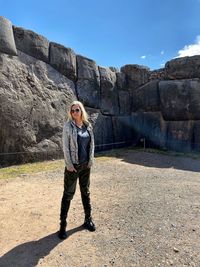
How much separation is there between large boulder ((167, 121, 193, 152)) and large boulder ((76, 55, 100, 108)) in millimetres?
3263

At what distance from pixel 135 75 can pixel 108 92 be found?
173cm

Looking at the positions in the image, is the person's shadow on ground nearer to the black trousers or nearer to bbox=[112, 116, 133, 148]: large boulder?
the black trousers

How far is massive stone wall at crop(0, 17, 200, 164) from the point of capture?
27.9 ft

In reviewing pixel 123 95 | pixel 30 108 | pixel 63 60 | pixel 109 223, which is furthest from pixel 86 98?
pixel 109 223

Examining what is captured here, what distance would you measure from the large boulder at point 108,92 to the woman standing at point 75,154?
26.9ft

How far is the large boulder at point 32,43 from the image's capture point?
356 inches

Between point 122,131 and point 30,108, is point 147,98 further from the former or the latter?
point 30,108

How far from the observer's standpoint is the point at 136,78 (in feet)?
42.6

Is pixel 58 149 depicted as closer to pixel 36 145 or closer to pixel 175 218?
pixel 36 145

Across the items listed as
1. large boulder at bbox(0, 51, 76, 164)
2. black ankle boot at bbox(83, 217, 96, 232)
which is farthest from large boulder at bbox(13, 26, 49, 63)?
black ankle boot at bbox(83, 217, 96, 232)

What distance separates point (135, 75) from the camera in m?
13.0

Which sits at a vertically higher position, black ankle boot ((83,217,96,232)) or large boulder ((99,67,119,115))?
large boulder ((99,67,119,115))

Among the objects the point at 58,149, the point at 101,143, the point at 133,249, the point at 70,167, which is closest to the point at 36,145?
the point at 58,149

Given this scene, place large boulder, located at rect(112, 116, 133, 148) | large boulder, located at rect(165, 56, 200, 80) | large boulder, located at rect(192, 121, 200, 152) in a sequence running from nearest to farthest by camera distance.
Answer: large boulder, located at rect(192, 121, 200, 152)
large boulder, located at rect(165, 56, 200, 80)
large boulder, located at rect(112, 116, 133, 148)
